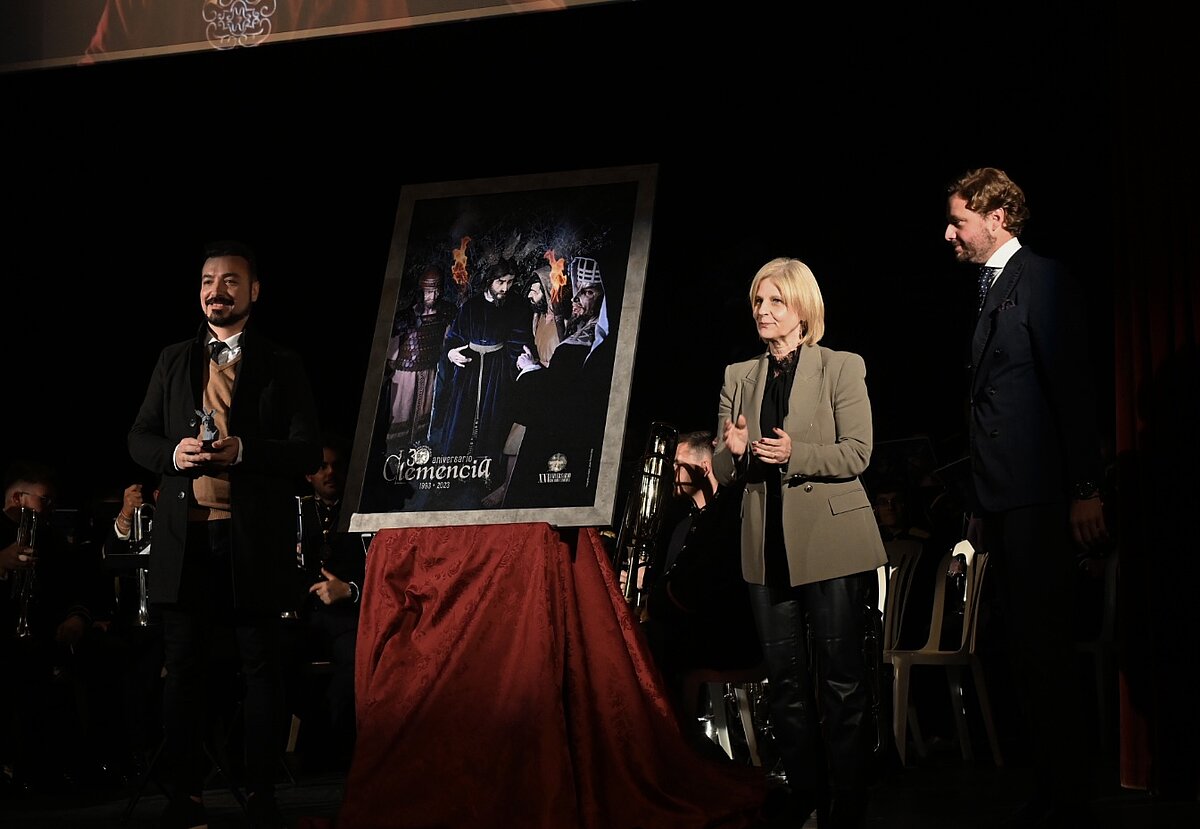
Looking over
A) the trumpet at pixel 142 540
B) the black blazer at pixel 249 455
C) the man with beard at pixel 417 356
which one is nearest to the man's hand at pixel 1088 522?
the man with beard at pixel 417 356

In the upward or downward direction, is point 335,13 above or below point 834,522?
above

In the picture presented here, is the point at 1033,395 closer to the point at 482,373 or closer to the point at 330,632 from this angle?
the point at 482,373

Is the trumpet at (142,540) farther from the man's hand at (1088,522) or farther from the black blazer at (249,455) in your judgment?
the man's hand at (1088,522)

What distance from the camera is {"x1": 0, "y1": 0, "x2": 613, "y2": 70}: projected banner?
404 centimetres

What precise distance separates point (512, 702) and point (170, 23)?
107 inches

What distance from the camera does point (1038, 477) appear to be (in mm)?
2768

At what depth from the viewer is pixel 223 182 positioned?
6.67m

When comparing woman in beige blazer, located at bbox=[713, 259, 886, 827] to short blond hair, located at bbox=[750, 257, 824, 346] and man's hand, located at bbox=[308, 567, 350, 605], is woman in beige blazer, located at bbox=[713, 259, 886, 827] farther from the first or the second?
man's hand, located at bbox=[308, 567, 350, 605]

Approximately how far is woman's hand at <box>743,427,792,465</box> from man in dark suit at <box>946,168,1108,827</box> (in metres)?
0.46

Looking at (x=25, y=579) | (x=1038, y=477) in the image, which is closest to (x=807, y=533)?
(x=1038, y=477)

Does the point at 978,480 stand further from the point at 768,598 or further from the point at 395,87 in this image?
the point at 395,87

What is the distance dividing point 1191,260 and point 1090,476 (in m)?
1.07

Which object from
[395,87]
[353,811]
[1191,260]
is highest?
[395,87]

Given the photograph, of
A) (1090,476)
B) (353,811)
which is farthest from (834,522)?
(353,811)
